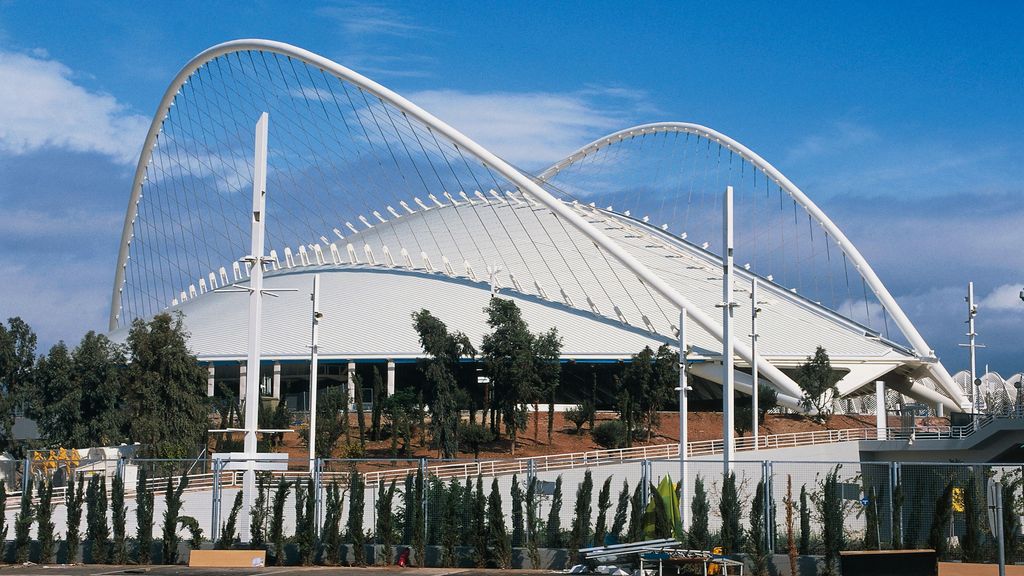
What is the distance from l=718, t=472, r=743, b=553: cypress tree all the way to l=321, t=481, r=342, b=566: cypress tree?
870 cm

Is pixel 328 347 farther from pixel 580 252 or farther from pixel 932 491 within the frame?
pixel 932 491

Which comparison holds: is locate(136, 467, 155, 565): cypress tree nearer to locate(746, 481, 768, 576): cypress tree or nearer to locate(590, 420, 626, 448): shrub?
locate(746, 481, 768, 576): cypress tree

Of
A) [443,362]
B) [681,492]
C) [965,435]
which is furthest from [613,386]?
[681,492]

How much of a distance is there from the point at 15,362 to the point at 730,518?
159ft

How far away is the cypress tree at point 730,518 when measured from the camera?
2725 cm

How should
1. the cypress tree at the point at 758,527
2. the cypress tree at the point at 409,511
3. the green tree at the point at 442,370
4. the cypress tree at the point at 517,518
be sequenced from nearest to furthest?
the cypress tree at the point at 758,527, the cypress tree at the point at 517,518, the cypress tree at the point at 409,511, the green tree at the point at 442,370

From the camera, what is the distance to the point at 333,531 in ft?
96.5

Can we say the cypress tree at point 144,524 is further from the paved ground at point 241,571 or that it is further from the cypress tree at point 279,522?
the cypress tree at point 279,522

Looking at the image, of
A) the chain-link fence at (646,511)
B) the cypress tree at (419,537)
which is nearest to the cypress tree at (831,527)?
the chain-link fence at (646,511)

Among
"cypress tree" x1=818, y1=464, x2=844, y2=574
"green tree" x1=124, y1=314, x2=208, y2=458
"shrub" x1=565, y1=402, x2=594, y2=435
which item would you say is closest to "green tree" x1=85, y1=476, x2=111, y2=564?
"cypress tree" x1=818, y1=464, x2=844, y2=574

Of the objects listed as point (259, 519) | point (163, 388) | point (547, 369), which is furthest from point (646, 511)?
point (163, 388)

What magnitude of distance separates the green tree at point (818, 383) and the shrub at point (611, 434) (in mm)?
12026

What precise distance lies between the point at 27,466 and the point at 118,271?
69.2 meters

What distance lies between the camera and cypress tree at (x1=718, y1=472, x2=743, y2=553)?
27.2 m
